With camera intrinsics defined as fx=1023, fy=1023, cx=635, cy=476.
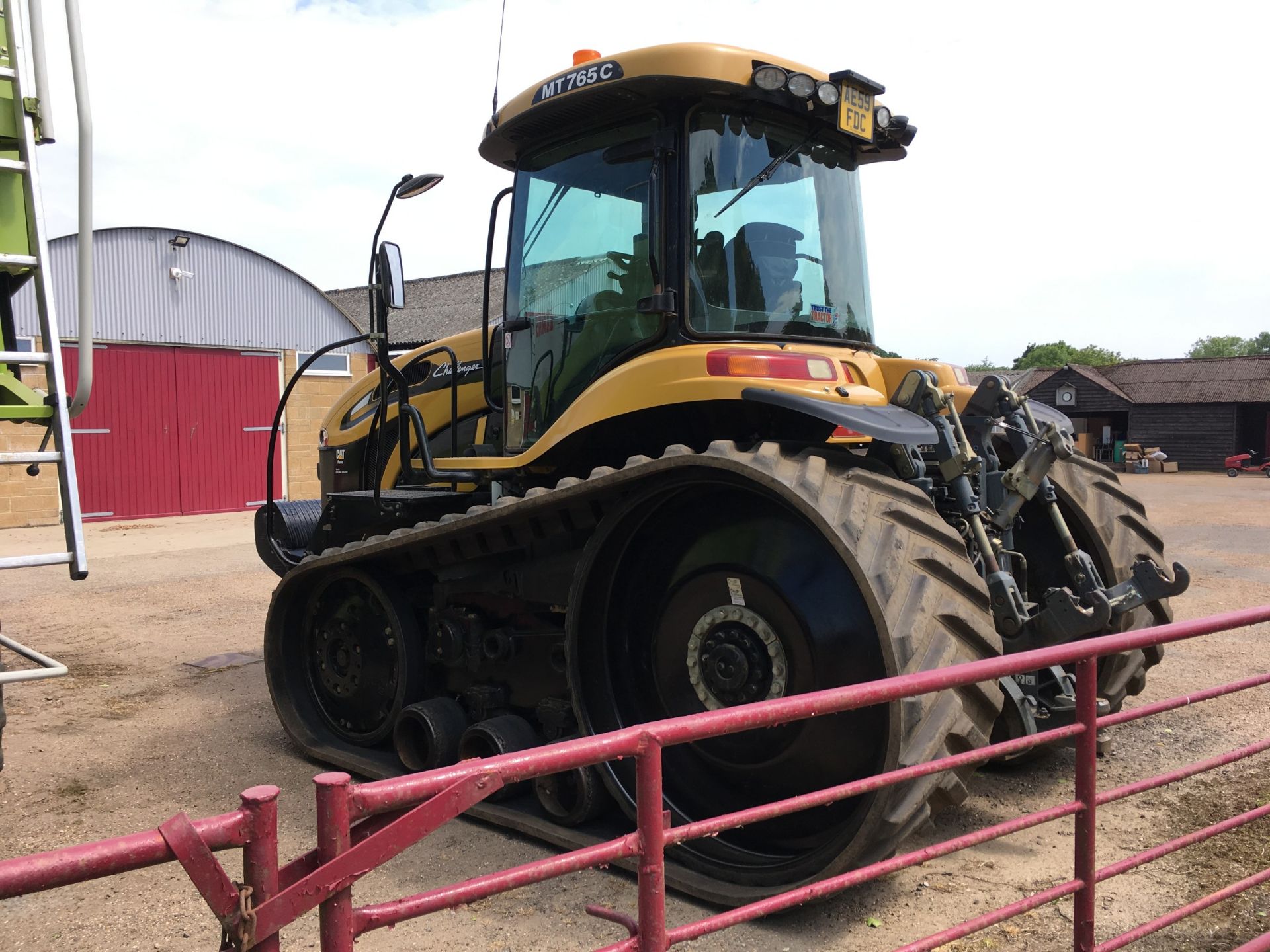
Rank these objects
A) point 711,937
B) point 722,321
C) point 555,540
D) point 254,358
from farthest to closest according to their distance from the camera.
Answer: point 254,358 < point 555,540 < point 722,321 < point 711,937

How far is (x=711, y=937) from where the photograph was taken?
3.24m

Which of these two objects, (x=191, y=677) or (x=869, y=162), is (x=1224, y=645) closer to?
(x=869, y=162)

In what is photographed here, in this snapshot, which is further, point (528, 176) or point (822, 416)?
point (528, 176)

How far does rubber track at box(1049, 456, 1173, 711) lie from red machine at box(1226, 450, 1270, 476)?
29.4 metres

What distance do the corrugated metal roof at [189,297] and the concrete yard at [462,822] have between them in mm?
9519

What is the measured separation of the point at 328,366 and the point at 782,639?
16.8 m

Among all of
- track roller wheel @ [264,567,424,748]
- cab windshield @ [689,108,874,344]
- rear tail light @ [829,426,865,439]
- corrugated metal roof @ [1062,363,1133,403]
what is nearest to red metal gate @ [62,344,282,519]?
track roller wheel @ [264,567,424,748]

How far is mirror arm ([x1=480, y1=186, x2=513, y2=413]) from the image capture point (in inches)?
190

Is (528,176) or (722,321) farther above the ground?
(528,176)

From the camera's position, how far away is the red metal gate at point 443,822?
1.40m

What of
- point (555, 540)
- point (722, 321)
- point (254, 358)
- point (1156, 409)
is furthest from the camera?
point (1156, 409)

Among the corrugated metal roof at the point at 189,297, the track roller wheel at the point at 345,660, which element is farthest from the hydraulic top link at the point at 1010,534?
the corrugated metal roof at the point at 189,297

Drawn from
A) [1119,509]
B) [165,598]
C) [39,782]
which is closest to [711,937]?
[1119,509]

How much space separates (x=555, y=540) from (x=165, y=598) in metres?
6.83
